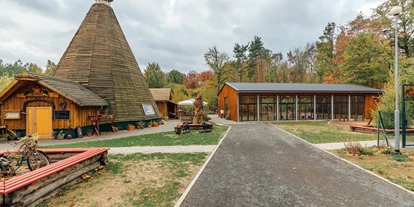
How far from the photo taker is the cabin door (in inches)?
457

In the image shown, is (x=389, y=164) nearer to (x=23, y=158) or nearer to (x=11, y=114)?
(x=23, y=158)

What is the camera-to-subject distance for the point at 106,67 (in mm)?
15367

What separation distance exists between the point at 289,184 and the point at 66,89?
13405 mm

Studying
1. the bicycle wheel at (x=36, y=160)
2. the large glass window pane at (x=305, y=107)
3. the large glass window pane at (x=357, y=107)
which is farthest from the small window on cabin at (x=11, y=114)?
the large glass window pane at (x=357, y=107)

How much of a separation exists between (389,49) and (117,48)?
3246cm

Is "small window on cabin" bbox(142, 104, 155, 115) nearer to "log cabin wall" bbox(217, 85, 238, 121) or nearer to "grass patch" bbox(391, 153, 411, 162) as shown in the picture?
"log cabin wall" bbox(217, 85, 238, 121)

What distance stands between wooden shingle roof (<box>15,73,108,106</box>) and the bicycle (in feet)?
23.5

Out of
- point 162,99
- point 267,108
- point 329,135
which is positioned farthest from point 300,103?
point 162,99

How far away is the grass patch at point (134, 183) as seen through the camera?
3.63 m

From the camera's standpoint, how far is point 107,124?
14.0 meters

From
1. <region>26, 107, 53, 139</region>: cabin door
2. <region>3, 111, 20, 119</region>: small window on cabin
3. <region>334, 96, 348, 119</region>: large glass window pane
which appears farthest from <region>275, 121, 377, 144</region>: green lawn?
<region>3, 111, 20, 119</region>: small window on cabin

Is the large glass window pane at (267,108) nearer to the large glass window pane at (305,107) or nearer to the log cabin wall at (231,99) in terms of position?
the log cabin wall at (231,99)

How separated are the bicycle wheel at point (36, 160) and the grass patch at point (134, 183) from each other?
127 centimetres

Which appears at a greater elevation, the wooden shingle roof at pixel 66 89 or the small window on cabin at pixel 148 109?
the wooden shingle roof at pixel 66 89
